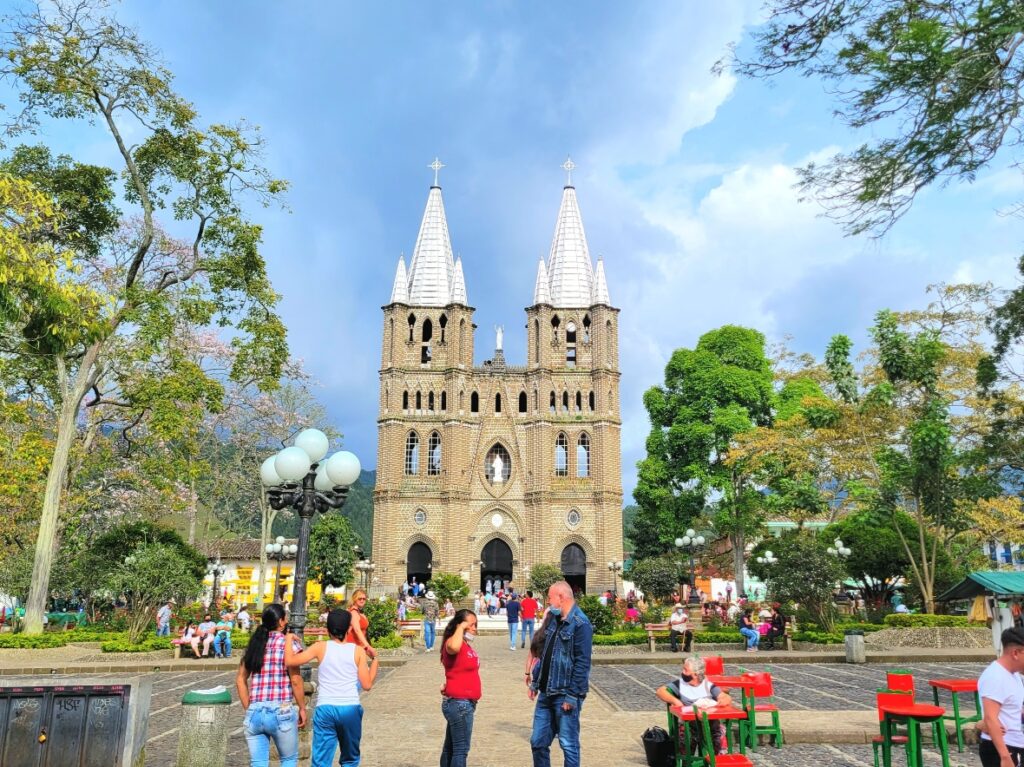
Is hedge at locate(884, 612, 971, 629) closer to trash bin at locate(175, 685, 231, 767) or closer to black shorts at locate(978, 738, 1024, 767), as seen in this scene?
black shorts at locate(978, 738, 1024, 767)

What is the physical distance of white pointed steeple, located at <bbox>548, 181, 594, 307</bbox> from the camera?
144 ft

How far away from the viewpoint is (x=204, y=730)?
19.6ft

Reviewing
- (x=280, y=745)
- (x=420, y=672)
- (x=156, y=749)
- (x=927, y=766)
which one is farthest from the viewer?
(x=420, y=672)

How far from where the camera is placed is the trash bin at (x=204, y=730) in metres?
5.93

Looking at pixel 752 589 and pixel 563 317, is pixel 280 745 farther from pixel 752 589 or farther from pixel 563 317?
pixel 752 589

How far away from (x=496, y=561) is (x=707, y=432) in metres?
13.8

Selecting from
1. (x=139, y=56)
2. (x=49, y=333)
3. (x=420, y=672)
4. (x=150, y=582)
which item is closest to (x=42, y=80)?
(x=139, y=56)

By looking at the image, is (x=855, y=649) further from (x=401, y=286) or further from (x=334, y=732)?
(x=401, y=286)

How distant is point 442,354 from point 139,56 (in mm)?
25773

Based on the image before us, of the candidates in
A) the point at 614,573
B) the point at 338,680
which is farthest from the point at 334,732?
the point at 614,573

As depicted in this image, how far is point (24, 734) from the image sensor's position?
210 inches

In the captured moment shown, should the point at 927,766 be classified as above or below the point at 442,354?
below

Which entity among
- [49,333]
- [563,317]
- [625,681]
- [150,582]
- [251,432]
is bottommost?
[625,681]

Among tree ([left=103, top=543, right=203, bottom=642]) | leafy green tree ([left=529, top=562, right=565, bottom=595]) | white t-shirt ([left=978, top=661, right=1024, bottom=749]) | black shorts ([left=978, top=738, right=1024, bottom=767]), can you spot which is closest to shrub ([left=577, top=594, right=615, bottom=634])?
tree ([left=103, top=543, right=203, bottom=642])
